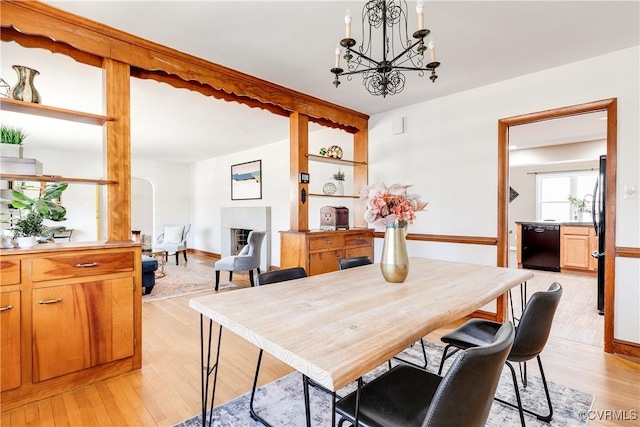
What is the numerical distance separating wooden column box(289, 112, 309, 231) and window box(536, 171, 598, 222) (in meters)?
6.46

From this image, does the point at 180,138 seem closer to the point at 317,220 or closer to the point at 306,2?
the point at 317,220

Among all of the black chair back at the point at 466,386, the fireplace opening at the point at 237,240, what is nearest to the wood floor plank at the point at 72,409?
the black chair back at the point at 466,386

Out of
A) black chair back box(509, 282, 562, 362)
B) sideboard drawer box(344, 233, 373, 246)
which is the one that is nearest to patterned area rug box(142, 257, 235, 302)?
sideboard drawer box(344, 233, 373, 246)

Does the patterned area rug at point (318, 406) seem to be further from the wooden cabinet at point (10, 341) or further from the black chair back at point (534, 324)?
the wooden cabinet at point (10, 341)

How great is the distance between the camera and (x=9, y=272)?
183 cm

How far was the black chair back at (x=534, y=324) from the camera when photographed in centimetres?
Answer: 146

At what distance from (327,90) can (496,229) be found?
7.54 ft

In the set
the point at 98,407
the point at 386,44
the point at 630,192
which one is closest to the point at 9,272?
the point at 98,407

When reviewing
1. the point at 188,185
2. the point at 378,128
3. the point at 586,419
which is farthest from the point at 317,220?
the point at 188,185

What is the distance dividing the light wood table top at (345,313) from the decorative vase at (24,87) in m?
1.81

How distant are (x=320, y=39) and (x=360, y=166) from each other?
86.5 inches

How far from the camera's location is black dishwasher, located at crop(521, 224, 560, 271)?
19.4 ft

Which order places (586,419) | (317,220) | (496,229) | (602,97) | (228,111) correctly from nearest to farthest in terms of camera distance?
(586,419) < (602,97) < (496,229) < (228,111) < (317,220)

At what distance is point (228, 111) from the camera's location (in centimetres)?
411
